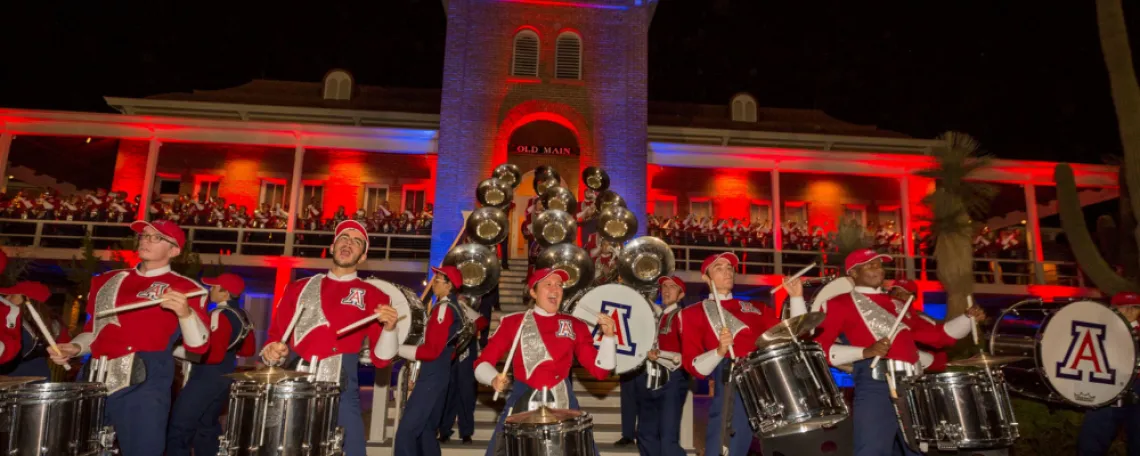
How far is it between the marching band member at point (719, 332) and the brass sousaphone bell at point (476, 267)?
16.7ft

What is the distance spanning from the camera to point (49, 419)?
413 centimetres

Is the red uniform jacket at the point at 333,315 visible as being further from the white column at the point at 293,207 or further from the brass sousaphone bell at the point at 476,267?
the white column at the point at 293,207

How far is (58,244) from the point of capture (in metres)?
16.9

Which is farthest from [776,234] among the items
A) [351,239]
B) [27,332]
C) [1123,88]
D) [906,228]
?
[27,332]

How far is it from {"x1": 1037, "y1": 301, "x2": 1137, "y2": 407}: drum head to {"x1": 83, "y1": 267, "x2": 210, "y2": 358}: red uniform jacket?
25.4ft

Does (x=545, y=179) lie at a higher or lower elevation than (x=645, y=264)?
higher

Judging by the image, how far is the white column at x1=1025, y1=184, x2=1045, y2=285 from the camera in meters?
18.0

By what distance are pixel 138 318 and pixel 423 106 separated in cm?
1717

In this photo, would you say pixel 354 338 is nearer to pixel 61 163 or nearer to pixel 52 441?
pixel 52 441

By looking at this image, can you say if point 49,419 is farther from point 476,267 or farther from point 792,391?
point 476,267

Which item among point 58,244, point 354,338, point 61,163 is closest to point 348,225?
point 354,338

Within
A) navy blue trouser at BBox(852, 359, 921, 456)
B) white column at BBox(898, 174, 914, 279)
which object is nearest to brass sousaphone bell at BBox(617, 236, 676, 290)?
navy blue trouser at BBox(852, 359, 921, 456)

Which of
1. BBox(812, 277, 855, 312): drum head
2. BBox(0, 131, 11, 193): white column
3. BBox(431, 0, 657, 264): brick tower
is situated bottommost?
BBox(812, 277, 855, 312): drum head

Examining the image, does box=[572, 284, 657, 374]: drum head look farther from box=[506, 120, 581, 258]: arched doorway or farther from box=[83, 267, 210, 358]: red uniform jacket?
box=[506, 120, 581, 258]: arched doorway
